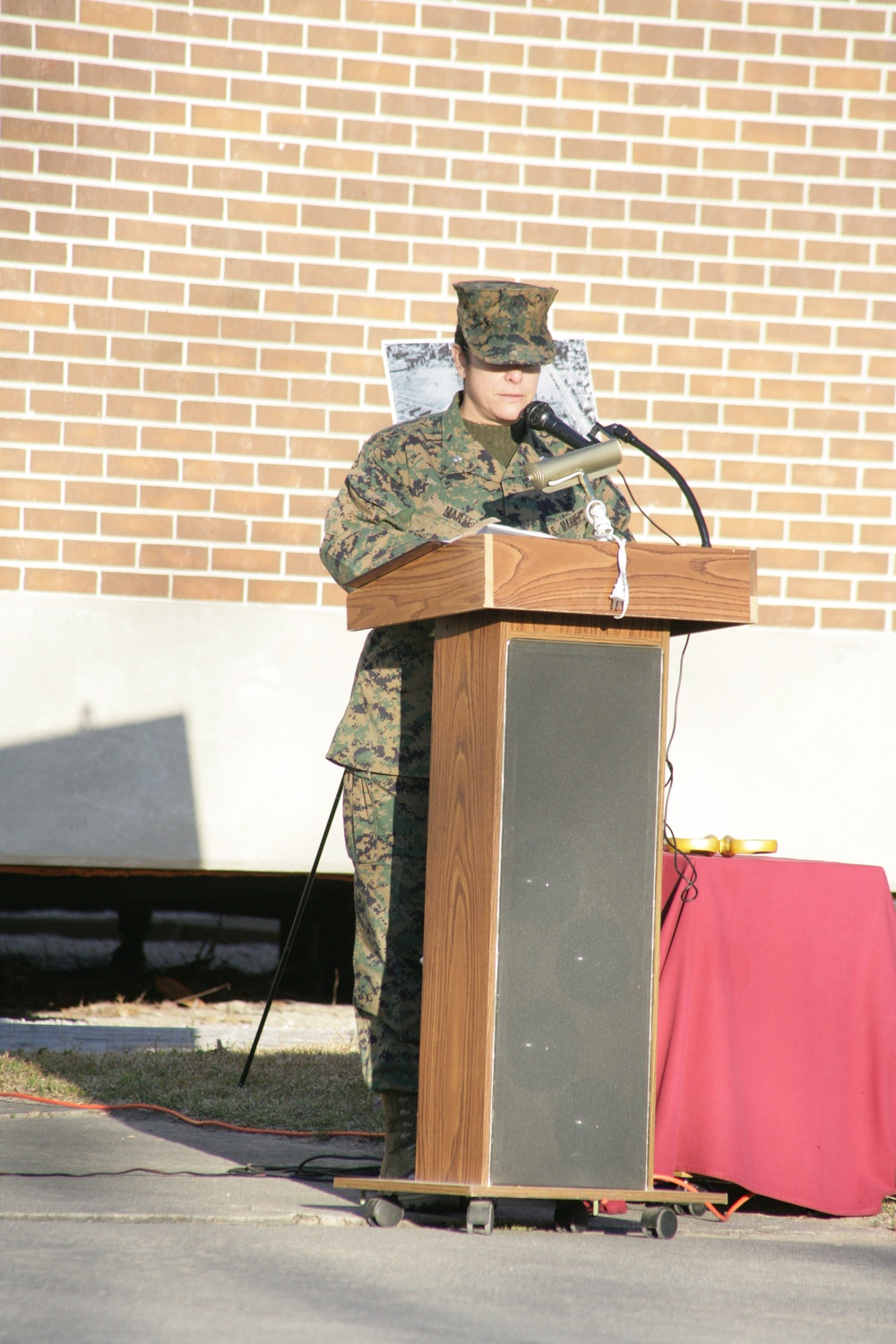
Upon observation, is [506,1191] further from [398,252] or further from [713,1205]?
[398,252]

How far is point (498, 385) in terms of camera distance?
10.1 ft

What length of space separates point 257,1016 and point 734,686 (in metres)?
2.00

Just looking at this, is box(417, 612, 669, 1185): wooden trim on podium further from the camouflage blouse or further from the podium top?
the camouflage blouse

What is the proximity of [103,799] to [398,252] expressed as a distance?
1.99 metres

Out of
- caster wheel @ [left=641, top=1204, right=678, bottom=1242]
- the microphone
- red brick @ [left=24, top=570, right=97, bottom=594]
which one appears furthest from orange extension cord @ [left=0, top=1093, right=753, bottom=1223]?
the microphone

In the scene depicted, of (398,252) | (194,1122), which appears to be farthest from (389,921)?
(398,252)

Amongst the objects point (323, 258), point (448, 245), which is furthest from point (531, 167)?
point (323, 258)

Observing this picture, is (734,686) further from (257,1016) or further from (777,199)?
(257,1016)

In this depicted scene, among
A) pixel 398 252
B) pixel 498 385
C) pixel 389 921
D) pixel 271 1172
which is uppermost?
pixel 398 252

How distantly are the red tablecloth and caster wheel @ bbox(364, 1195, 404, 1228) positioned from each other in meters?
0.65

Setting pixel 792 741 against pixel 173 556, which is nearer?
pixel 173 556

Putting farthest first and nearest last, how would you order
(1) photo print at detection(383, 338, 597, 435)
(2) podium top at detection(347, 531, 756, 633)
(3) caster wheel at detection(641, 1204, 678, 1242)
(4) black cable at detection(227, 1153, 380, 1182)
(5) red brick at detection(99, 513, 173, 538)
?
(5) red brick at detection(99, 513, 173, 538) < (1) photo print at detection(383, 338, 597, 435) < (4) black cable at detection(227, 1153, 380, 1182) < (3) caster wheel at detection(641, 1204, 678, 1242) < (2) podium top at detection(347, 531, 756, 633)

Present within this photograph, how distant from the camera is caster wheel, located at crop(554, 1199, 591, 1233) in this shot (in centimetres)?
281

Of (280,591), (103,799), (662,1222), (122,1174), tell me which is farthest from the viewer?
(280,591)
